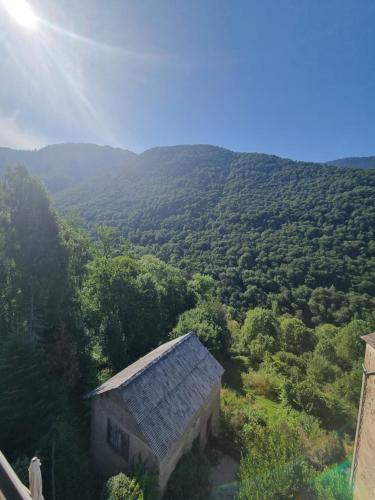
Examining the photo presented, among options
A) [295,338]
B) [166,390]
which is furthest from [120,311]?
[295,338]

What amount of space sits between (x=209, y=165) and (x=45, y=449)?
310 ft

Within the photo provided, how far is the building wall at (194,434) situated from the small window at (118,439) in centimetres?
152

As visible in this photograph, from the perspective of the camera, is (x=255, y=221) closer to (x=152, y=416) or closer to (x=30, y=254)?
(x=30, y=254)

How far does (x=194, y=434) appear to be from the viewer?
485 inches

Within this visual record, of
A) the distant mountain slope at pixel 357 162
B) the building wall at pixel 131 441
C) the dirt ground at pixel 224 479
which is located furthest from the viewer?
the distant mountain slope at pixel 357 162

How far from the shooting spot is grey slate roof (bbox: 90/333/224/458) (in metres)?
10.1

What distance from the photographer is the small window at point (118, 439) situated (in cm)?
1038

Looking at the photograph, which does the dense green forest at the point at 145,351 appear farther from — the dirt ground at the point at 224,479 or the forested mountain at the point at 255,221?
the forested mountain at the point at 255,221

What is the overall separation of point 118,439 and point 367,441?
8.28 metres

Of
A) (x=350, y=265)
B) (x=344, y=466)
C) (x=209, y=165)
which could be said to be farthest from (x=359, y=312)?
(x=209, y=165)

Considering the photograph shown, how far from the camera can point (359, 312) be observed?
4516 centimetres

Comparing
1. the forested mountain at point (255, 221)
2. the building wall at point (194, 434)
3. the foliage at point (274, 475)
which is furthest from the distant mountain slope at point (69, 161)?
the foliage at point (274, 475)

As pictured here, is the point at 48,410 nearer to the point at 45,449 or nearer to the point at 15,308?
the point at 45,449

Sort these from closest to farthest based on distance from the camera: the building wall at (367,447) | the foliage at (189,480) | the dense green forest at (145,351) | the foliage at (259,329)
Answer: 1. the building wall at (367,447)
2. the dense green forest at (145,351)
3. the foliage at (189,480)
4. the foliage at (259,329)
